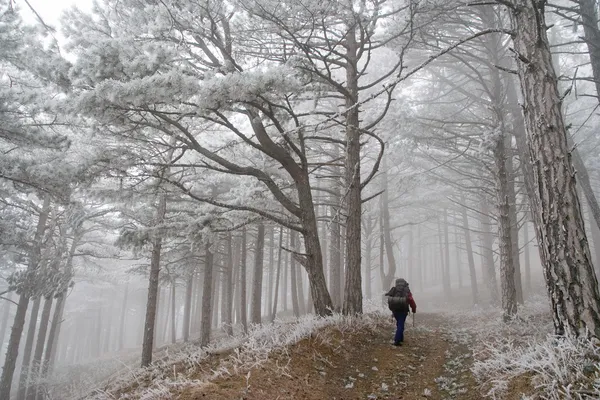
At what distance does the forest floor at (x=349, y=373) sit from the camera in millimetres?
4371

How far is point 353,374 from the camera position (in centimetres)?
568

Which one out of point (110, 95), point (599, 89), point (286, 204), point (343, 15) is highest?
point (343, 15)

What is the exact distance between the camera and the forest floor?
14.3ft

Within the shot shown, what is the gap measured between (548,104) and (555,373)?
11.4 feet

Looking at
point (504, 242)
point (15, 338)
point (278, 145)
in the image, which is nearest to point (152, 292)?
point (15, 338)

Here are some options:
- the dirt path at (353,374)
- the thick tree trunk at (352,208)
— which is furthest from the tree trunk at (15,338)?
the dirt path at (353,374)

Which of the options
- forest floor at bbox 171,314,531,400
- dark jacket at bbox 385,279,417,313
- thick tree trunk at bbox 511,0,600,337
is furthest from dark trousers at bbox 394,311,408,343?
thick tree trunk at bbox 511,0,600,337

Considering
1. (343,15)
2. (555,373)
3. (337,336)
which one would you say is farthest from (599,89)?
(337,336)

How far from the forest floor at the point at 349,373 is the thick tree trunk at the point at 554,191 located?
1296mm

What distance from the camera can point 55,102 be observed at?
21.8 feet

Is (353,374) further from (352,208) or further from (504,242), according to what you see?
(504,242)

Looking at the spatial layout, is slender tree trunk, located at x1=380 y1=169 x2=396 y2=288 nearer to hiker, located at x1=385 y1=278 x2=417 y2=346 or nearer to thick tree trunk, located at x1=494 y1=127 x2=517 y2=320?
thick tree trunk, located at x1=494 y1=127 x2=517 y2=320

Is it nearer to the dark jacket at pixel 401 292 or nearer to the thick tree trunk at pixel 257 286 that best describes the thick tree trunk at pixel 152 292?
the thick tree trunk at pixel 257 286

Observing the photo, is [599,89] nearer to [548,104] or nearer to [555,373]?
[548,104]
